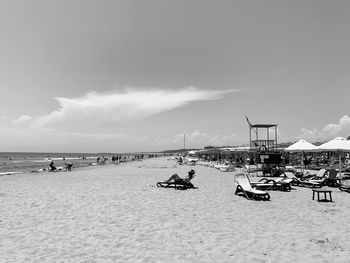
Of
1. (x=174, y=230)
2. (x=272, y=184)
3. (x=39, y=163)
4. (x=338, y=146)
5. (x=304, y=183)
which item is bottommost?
(x=39, y=163)

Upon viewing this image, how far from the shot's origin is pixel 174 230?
7582mm

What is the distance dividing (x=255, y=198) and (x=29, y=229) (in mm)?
7993

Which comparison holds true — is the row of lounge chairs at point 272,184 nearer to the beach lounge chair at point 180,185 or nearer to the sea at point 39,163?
the beach lounge chair at point 180,185

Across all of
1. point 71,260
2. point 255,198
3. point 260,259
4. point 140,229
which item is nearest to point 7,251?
point 71,260

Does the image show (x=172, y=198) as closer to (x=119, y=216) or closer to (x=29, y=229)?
(x=119, y=216)

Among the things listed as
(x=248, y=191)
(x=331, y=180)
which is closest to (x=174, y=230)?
(x=248, y=191)

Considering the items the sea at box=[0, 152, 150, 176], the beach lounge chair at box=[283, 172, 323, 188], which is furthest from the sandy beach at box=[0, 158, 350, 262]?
the sea at box=[0, 152, 150, 176]

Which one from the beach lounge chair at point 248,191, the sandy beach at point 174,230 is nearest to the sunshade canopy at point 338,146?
the sandy beach at point 174,230

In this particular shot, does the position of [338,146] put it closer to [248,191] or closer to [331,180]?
[331,180]

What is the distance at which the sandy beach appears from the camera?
581 centimetres

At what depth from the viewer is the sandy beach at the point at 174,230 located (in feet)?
19.1

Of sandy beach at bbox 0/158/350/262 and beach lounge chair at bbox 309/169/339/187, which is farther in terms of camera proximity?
beach lounge chair at bbox 309/169/339/187

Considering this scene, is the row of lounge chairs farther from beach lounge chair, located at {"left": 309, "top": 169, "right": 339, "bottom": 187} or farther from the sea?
the sea

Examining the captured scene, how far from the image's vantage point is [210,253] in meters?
5.89
